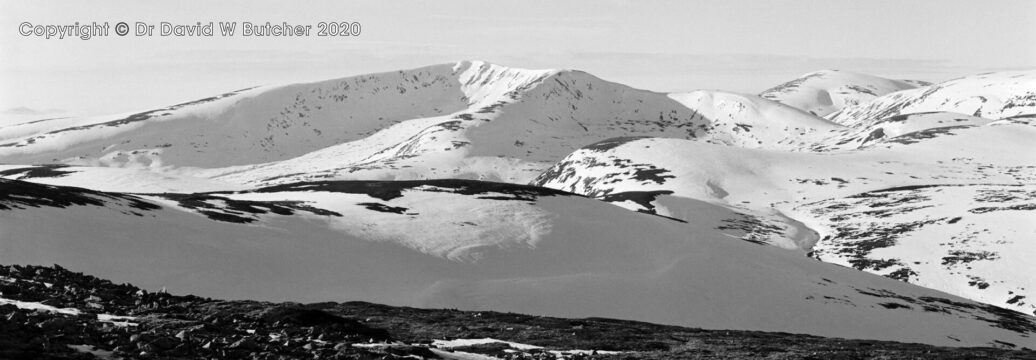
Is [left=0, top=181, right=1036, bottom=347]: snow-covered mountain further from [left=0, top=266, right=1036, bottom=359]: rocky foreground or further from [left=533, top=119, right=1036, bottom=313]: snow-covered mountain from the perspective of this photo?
[left=533, top=119, right=1036, bottom=313]: snow-covered mountain

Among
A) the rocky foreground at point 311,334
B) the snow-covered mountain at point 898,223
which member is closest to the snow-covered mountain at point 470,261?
the rocky foreground at point 311,334

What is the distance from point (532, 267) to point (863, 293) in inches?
1180

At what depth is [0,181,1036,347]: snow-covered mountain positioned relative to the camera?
187 ft

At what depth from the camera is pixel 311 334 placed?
84.0 ft

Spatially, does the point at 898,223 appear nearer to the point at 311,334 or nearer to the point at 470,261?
the point at 470,261

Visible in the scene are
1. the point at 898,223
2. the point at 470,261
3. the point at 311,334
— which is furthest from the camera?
the point at 898,223

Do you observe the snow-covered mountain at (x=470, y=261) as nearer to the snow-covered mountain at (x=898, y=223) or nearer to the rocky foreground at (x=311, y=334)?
the rocky foreground at (x=311, y=334)

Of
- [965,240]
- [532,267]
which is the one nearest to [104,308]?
[532,267]

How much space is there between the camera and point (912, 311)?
7538 cm

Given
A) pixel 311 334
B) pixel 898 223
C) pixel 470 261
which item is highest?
pixel 898 223

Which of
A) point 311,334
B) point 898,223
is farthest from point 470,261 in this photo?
point 898,223

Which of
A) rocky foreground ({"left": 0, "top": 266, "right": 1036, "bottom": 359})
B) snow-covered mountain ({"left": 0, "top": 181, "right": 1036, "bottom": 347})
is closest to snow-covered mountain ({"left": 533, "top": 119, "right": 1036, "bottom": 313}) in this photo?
snow-covered mountain ({"left": 0, "top": 181, "right": 1036, "bottom": 347})

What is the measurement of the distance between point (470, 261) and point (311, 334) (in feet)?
163

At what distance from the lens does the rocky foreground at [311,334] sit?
784 inches
